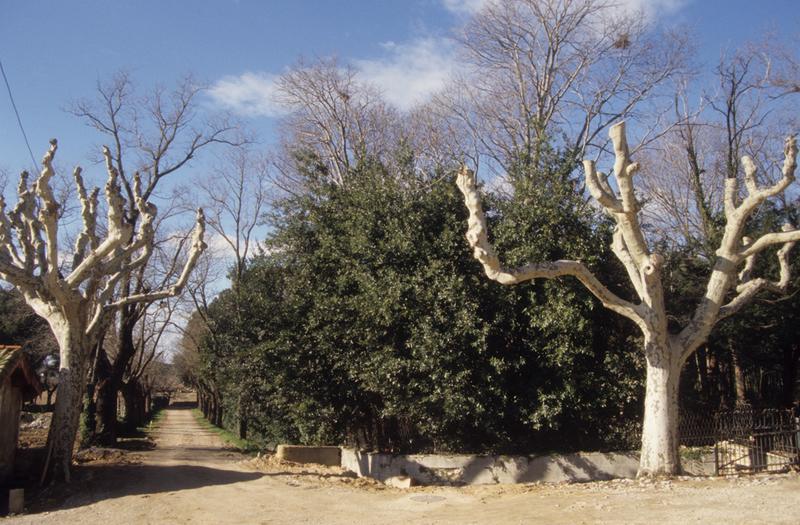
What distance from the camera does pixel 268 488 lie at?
536 inches

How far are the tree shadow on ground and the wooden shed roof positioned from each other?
7.93ft

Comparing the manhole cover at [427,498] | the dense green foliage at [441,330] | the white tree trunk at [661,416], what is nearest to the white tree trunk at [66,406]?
the dense green foliage at [441,330]

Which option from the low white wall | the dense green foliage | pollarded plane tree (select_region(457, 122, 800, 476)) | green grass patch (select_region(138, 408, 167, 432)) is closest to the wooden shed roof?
the dense green foliage

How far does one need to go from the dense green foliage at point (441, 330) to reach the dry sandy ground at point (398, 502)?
201cm

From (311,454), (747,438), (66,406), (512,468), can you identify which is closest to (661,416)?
(747,438)

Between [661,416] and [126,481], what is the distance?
10.8m

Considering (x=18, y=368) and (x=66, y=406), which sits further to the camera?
(x=18, y=368)

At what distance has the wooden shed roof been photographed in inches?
559

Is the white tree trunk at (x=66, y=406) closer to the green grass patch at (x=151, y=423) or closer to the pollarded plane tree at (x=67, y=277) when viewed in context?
the pollarded plane tree at (x=67, y=277)

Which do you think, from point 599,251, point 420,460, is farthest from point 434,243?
point 420,460

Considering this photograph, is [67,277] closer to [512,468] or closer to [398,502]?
[398,502]

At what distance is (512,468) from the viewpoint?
585 inches

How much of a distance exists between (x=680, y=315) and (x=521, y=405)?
6739mm

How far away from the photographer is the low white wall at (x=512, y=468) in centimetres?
1438
